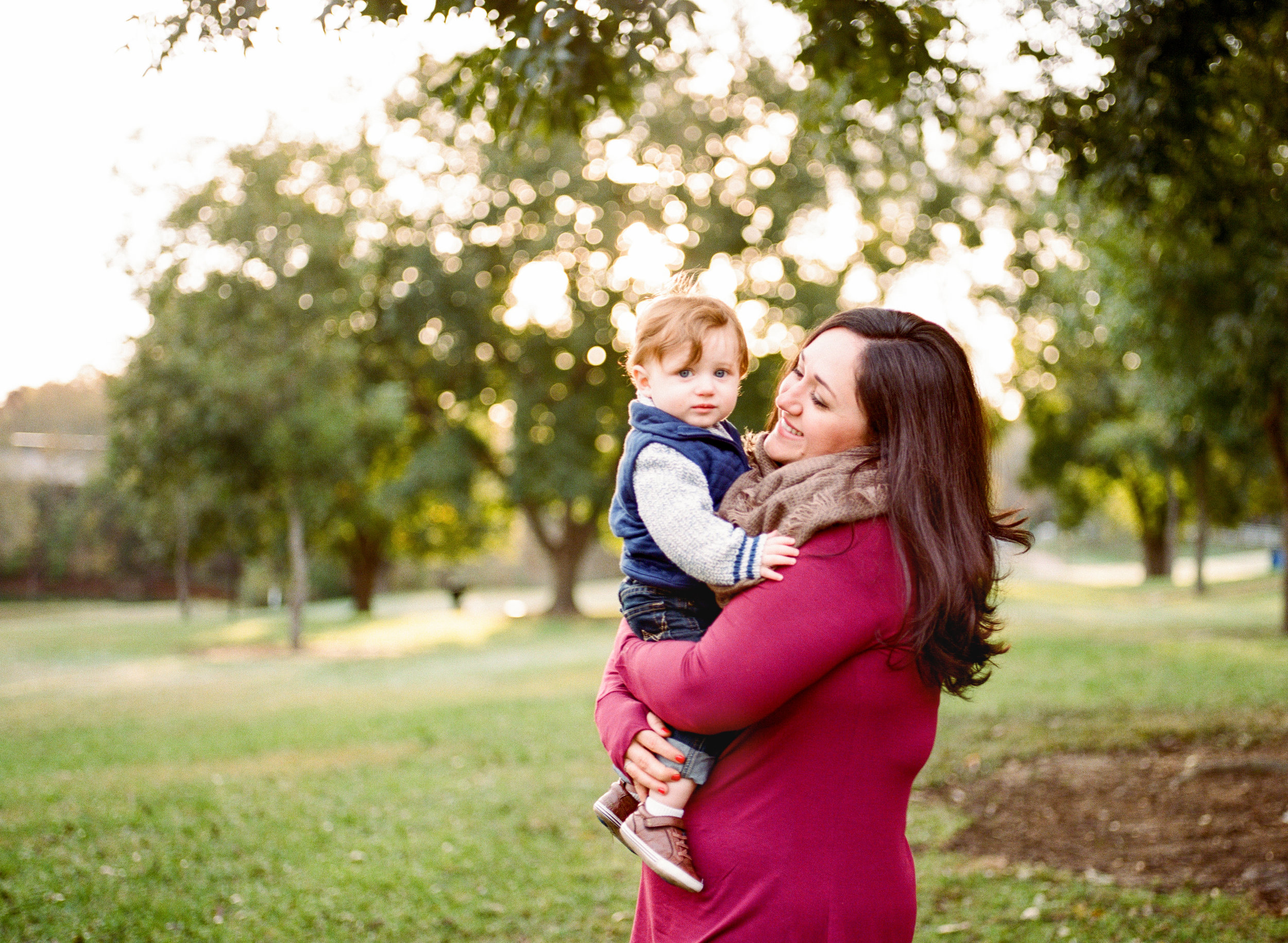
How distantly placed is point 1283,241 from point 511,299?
2353 centimetres

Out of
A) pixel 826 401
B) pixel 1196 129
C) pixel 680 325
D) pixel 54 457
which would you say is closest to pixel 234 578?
pixel 54 457

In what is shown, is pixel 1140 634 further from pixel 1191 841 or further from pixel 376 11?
pixel 376 11

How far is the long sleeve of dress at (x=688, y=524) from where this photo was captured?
6.40ft

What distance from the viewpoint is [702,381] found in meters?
2.36

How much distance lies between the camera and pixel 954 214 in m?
25.6

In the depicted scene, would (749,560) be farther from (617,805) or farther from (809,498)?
(617,805)

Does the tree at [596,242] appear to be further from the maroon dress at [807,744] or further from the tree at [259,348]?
the maroon dress at [807,744]

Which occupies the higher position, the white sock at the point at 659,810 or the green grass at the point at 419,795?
the white sock at the point at 659,810

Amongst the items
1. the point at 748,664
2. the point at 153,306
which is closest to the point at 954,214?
the point at 153,306

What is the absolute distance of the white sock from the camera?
2.07m

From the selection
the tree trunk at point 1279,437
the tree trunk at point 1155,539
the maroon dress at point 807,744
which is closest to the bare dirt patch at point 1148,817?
the maroon dress at point 807,744

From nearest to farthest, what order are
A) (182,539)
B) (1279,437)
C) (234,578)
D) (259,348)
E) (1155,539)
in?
(1279,437) → (259,348) → (182,539) → (1155,539) → (234,578)

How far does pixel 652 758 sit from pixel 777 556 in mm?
497

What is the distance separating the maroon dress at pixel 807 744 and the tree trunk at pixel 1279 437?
15.2 m
